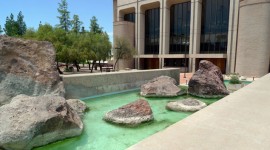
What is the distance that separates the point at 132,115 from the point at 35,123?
3670 millimetres

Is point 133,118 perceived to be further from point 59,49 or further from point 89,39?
point 89,39

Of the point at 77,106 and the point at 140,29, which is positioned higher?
the point at 140,29

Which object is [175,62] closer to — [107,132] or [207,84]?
[207,84]

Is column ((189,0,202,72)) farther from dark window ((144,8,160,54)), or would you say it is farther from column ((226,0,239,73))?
dark window ((144,8,160,54))

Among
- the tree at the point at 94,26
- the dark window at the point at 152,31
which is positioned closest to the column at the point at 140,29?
the dark window at the point at 152,31

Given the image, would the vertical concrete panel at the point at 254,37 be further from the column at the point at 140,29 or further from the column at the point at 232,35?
the column at the point at 140,29

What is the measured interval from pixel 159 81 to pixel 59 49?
15043mm

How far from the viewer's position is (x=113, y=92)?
47.1ft

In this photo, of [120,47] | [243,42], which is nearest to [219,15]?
[243,42]

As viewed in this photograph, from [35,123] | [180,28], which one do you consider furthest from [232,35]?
[35,123]

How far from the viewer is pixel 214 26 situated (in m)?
32.2

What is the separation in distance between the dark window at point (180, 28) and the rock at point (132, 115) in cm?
2864

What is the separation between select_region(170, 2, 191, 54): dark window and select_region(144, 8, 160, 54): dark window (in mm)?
2938

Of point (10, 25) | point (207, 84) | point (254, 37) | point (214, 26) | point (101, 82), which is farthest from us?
point (10, 25)
